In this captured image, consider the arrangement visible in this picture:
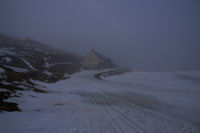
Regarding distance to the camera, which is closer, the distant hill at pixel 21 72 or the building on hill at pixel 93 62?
the distant hill at pixel 21 72

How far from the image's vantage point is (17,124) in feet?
12.4

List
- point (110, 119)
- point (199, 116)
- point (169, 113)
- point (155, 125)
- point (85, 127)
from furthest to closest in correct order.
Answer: point (169, 113)
point (199, 116)
point (110, 119)
point (155, 125)
point (85, 127)

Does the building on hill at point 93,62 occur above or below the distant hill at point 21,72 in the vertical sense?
above

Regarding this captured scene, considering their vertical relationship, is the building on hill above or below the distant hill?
above

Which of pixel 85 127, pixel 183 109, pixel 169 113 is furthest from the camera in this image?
pixel 183 109

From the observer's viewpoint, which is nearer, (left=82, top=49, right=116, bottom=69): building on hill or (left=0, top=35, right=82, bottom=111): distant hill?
(left=0, top=35, right=82, bottom=111): distant hill

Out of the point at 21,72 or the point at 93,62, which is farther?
the point at 93,62

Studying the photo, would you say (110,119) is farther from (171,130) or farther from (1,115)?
(1,115)

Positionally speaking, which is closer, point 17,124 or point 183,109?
point 17,124

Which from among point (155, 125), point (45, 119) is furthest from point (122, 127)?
point (45, 119)

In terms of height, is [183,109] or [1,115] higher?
[1,115]

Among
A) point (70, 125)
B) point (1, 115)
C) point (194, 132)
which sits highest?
point (1, 115)

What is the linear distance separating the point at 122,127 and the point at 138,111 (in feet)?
7.74

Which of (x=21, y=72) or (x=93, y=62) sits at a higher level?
(x=93, y=62)
